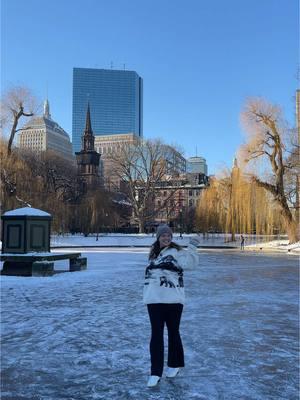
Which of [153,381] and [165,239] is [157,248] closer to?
[165,239]

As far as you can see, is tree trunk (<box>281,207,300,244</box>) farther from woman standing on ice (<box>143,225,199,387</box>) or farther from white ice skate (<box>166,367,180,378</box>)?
woman standing on ice (<box>143,225,199,387</box>)

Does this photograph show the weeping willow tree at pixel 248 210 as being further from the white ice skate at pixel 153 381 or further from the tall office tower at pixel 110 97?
the tall office tower at pixel 110 97

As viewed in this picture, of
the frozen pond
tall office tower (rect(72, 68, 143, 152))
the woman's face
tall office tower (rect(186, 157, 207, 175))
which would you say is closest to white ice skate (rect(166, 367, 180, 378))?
the frozen pond

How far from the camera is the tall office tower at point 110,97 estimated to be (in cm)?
17562

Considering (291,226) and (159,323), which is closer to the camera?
(159,323)

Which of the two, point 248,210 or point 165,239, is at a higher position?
point 248,210

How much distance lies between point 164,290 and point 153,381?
0.88 m

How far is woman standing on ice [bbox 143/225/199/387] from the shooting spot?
4602 mm

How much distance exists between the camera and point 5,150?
1533 inches

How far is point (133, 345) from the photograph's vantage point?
6.24 meters

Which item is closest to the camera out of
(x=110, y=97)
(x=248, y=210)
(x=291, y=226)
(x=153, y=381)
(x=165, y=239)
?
(x=153, y=381)

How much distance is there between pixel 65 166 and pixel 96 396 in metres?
65.5

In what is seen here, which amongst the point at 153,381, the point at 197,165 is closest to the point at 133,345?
the point at 153,381

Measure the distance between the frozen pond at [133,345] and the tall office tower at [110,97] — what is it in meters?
165
